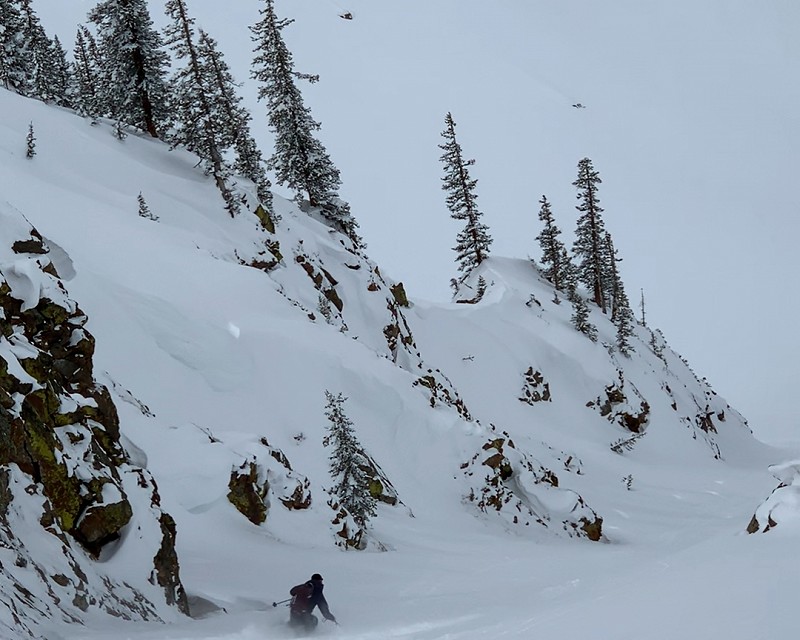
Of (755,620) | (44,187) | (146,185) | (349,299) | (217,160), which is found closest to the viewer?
(755,620)

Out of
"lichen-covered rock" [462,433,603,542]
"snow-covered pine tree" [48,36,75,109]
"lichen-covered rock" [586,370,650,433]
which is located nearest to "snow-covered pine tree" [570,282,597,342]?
"lichen-covered rock" [586,370,650,433]

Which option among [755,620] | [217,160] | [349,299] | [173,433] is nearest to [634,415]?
[349,299]

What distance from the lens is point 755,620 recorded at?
6793 mm

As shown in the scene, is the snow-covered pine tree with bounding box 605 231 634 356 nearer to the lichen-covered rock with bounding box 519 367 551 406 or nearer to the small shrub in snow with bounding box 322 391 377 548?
the lichen-covered rock with bounding box 519 367 551 406

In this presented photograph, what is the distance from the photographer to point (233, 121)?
113ft

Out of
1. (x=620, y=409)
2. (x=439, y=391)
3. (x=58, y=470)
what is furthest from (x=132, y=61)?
(x=620, y=409)

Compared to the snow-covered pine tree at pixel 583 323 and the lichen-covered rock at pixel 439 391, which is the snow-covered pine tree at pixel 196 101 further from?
the snow-covered pine tree at pixel 583 323

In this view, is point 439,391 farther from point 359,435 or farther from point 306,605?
point 306,605

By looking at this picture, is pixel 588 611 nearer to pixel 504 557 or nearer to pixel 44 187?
pixel 504 557

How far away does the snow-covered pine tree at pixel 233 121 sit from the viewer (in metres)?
32.6

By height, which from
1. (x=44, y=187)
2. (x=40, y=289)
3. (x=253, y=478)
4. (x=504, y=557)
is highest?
(x=44, y=187)

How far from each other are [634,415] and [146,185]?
105 feet

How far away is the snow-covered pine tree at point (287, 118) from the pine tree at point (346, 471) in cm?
2549

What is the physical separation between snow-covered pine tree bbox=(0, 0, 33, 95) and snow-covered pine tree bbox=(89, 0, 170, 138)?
935cm
